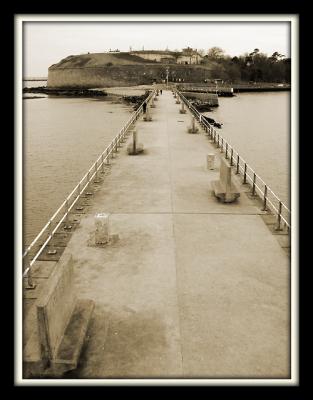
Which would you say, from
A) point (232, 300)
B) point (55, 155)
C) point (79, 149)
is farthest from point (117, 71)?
point (232, 300)

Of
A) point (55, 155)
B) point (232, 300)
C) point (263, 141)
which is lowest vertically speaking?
point (232, 300)

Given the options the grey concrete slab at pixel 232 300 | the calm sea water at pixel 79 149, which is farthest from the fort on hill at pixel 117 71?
the grey concrete slab at pixel 232 300

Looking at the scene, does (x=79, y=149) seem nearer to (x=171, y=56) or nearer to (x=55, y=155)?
(x=55, y=155)

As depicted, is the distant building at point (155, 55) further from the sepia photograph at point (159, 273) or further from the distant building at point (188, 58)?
the sepia photograph at point (159, 273)

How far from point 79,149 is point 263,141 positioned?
1608 cm

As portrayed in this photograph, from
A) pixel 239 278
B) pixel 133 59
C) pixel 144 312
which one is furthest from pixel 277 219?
pixel 133 59

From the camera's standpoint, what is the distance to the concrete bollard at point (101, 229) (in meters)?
8.66

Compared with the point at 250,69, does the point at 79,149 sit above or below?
below

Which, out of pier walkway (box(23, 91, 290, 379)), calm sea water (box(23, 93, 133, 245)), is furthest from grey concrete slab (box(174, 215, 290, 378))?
calm sea water (box(23, 93, 133, 245))

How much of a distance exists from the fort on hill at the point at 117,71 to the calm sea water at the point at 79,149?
76896 mm

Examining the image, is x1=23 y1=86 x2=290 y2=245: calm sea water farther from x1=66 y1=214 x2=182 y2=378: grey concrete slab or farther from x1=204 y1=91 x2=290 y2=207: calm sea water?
x1=66 y1=214 x2=182 y2=378: grey concrete slab

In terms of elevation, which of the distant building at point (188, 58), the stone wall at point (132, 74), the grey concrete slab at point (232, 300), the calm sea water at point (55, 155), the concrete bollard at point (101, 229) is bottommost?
the grey concrete slab at point (232, 300)

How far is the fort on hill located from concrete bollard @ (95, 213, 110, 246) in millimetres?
123105

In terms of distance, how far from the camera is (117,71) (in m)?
136
